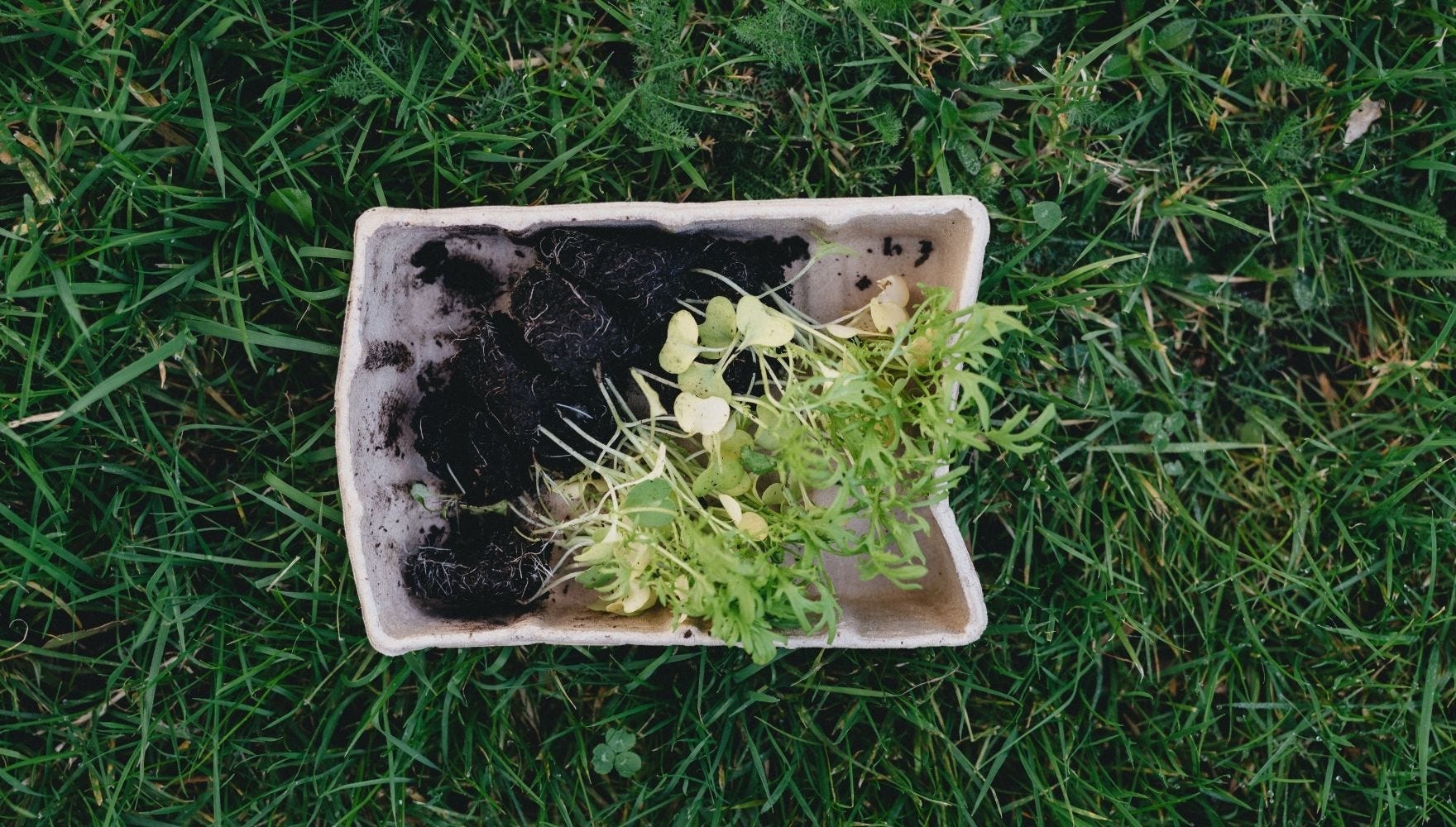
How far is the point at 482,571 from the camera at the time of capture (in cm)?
175

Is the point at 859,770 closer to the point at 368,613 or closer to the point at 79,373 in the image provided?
the point at 368,613

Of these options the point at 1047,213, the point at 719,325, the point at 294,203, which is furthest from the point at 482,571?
the point at 1047,213

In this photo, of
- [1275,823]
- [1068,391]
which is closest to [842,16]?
[1068,391]

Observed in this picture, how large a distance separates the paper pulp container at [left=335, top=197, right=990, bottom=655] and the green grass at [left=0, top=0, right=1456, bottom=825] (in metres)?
0.28

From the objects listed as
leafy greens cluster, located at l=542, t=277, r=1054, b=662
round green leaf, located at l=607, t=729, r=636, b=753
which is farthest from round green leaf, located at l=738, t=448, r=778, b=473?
round green leaf, located at l=607, t=729, r=636, b=753

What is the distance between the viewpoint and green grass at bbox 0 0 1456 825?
6.23ft

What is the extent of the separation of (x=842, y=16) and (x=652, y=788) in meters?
1.69

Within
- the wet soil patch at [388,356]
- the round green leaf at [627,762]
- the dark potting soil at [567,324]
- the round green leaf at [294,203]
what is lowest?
the round green leaf at [627,762]

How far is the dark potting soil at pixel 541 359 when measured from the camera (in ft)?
5.49

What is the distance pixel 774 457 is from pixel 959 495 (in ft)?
1.98

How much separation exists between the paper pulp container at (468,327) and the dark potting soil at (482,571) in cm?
3

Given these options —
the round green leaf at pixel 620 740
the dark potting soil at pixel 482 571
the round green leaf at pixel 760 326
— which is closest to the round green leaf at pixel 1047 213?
the round green leaf at pixel 760 326

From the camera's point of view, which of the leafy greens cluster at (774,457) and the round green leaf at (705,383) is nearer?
the leafy greens cluster at (774,457)

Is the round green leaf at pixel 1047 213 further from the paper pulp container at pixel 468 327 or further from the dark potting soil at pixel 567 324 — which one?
the dark potting soil at pixel 567 324
